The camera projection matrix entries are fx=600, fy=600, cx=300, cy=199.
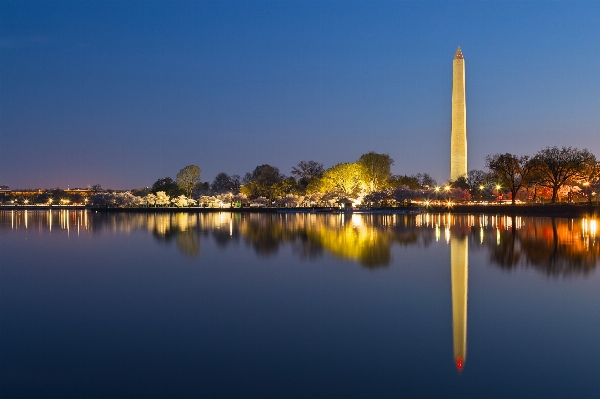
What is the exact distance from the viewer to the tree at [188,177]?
86.9 m

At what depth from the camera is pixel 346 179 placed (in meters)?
70.2

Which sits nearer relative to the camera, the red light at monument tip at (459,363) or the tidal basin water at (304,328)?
the tidal basin water at (304,328)

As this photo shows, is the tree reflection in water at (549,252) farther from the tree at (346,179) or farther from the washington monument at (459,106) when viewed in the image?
the tree at (346,179)

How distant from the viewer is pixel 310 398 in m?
6.26

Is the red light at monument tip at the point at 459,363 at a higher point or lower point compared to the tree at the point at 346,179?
lower

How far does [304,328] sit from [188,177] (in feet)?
261

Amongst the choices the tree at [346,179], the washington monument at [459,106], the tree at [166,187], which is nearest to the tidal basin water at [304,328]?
the washington monument at [459,106]

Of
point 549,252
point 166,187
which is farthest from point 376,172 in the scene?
point 549,252

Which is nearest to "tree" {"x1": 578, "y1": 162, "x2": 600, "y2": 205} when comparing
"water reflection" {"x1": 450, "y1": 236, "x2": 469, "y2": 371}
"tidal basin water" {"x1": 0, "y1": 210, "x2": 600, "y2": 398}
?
"water reflection" {"x1": 450, "y1": 236, "x2": 469, "y2": 371}

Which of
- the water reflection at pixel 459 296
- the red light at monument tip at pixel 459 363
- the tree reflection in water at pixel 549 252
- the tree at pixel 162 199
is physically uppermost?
the tree at pixel 162 199

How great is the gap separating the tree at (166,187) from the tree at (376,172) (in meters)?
34.2

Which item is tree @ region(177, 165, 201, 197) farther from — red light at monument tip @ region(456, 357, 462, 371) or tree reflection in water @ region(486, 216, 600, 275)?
red light at monument tip @ region(456, 357, 462, 371)

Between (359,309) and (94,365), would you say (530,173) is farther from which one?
(94,365)

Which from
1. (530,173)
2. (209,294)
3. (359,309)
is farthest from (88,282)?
(530,173)
